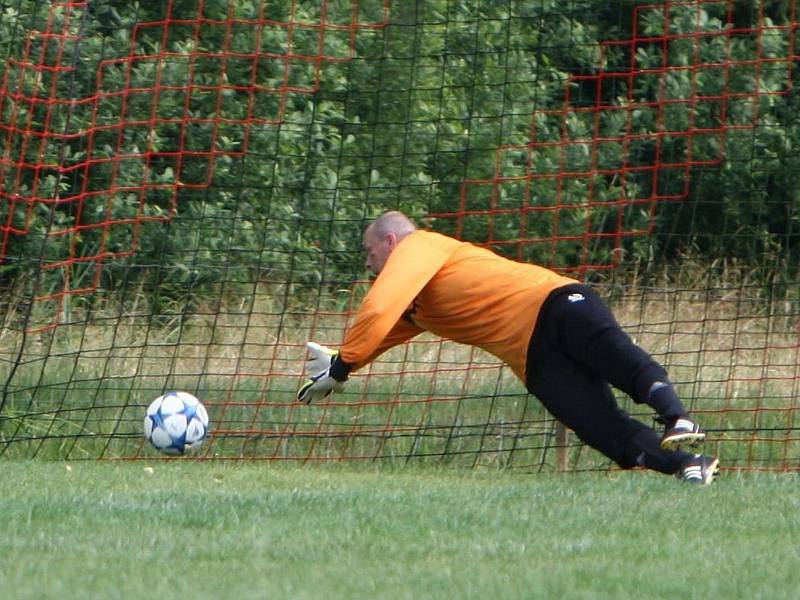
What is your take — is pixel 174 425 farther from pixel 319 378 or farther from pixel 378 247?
pixel 378 247

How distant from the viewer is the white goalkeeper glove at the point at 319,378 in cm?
830

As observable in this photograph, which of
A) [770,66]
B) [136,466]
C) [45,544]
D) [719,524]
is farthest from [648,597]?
[770,66]

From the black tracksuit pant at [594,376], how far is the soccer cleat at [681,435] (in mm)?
139

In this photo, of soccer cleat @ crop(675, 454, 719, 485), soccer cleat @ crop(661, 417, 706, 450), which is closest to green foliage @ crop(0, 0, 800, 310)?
soccer cleat @ crop(675, 454, 719, 485)

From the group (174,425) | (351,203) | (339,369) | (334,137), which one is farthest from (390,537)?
(351,203)

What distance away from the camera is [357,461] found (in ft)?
31.8

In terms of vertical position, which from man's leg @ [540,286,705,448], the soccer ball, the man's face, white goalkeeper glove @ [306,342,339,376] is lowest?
the soccer ball

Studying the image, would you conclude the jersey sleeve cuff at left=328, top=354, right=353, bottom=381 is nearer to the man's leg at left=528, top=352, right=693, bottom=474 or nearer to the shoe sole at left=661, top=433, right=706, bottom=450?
the man's leg at left=528, top=352, right=693, bottom=474

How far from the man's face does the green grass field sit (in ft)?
3.75

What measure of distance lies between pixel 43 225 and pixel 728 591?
9.65 m

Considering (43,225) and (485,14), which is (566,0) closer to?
(485,14)

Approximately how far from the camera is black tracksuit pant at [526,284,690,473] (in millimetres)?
7992

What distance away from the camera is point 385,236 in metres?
8.41

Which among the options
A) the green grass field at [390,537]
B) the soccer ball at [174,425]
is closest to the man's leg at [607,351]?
the green grass field at [390,537]
